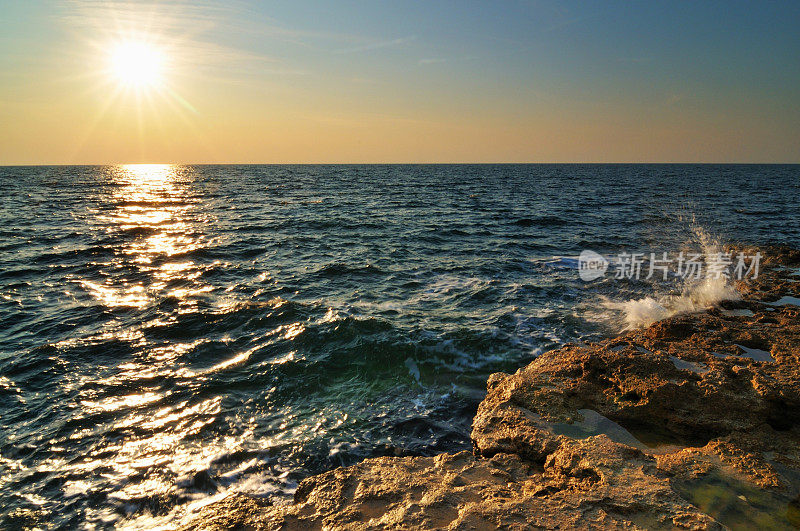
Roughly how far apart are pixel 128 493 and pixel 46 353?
5.29 meters

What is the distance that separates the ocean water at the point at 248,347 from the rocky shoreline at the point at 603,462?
2.75ft

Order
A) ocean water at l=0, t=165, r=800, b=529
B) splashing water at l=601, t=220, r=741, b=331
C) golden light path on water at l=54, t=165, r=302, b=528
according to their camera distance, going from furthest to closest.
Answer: splashing water at l=601, t=220, r=741, b=331 < ocean water at l=0, t=165, r=800, b=529 < golden light path on water at l=54, t=165, r=302, b=528

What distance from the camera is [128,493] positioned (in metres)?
A: 4.73

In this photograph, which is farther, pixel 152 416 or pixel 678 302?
pixel 678 302

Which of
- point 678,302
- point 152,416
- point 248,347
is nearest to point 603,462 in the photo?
point 152,416

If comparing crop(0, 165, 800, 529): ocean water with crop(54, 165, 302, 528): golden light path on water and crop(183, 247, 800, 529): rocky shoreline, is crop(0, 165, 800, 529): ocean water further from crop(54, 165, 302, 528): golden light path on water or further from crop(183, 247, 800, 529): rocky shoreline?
crop(183, 247, 800, 529): rocky shoreline

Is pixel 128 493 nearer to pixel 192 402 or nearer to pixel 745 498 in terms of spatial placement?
pixel 192 402

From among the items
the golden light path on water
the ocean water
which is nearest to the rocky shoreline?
the ocean water

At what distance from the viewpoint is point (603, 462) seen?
4133mm

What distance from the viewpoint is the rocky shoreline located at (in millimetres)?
3580

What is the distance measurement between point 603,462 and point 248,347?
Result: 7.08 meters

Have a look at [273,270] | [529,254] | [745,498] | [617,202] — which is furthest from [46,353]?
[617,202]

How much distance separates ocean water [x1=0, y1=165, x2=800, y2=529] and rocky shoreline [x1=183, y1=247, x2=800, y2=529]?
33.0 inches

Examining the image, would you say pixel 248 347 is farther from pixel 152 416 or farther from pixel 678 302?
→ pixel 678 302
